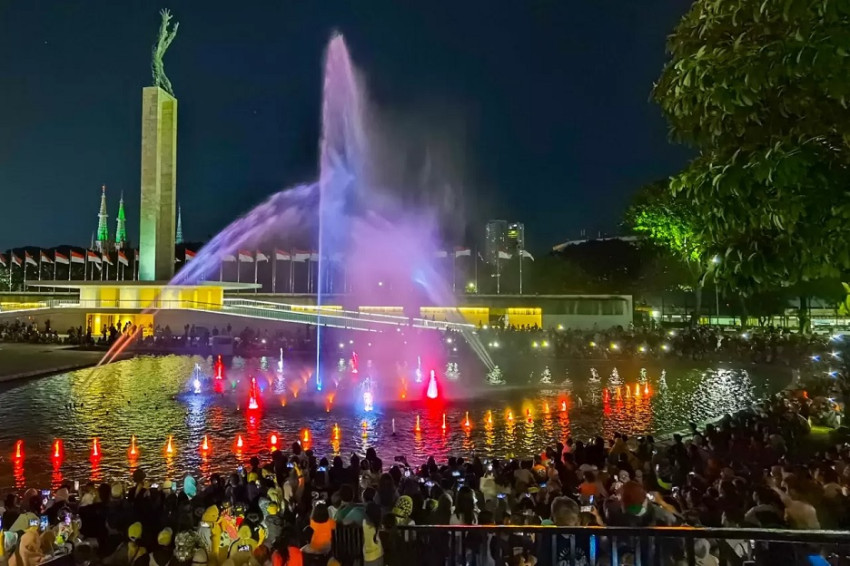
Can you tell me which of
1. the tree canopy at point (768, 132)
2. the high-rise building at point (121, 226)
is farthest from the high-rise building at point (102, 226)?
the tree canopy at point (768, 132)

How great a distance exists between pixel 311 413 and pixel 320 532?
12.1 meters

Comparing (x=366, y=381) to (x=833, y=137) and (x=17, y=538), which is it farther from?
(x=833, y=137)

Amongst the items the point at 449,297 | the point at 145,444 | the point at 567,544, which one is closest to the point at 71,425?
the point at 145,444

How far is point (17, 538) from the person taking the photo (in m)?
6.95

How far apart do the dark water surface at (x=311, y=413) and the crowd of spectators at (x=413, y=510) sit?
4375mm

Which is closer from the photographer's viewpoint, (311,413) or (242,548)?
(242,548)

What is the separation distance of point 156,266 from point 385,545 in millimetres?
45377

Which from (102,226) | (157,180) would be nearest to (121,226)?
(102,226)

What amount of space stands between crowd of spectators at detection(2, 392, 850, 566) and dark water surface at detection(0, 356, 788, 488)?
437 centimetres

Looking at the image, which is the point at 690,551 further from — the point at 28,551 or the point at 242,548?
the point at 28,551

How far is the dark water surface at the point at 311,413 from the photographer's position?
13.8 metres

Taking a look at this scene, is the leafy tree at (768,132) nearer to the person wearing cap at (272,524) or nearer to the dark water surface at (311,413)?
the person wearing cap at (272,524)

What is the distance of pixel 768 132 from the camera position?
5883 millimetres

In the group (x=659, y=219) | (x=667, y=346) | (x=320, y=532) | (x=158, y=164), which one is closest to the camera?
(x=320, y=532)
